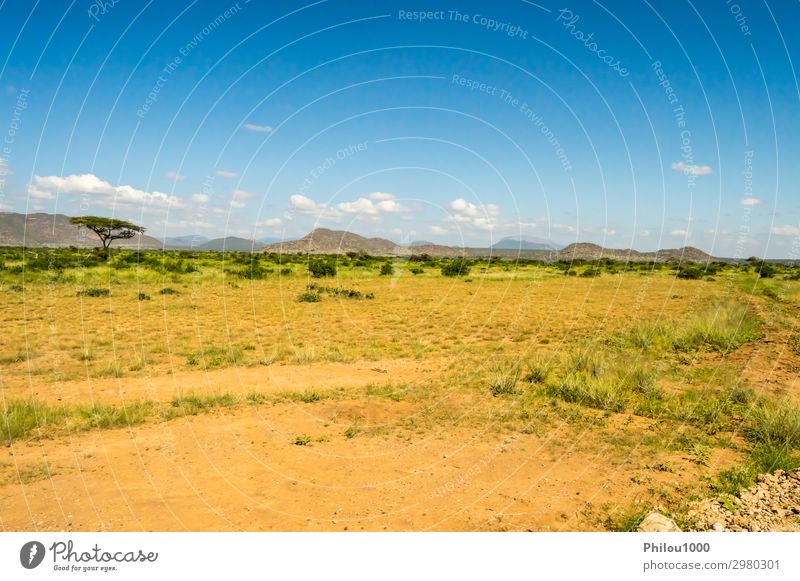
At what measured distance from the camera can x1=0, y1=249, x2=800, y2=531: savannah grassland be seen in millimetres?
6832

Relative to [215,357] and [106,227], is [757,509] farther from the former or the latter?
[106,227]

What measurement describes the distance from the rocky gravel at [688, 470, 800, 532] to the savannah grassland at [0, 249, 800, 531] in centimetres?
22

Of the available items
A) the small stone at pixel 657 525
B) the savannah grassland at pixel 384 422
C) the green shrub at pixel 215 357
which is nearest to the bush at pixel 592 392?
the savannah grassland at pixel 384 422

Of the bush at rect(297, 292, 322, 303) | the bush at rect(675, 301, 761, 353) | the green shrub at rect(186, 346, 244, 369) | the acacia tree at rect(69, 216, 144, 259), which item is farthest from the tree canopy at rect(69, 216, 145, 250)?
the bush at rect(675, 301, 761, 353)

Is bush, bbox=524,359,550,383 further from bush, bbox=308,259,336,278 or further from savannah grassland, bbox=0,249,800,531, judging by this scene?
bush, bbox=308,259,336,278

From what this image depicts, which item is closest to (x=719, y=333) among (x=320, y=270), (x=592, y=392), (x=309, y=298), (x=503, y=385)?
(x=592, y=392)

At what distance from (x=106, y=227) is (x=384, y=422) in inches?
3080

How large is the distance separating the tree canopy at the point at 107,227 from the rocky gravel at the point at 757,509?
79.0 metres

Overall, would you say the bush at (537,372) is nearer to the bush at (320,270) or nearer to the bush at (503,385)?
the bush at (503,385)

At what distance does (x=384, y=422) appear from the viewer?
34.1 ft

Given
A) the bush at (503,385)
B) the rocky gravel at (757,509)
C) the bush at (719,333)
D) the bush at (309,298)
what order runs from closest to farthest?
the rocky gravel at (757,509)
the bush at (503,385)
the bush at (719,333)
the bush at (309,298)

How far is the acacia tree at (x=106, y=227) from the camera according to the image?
69812 mm
